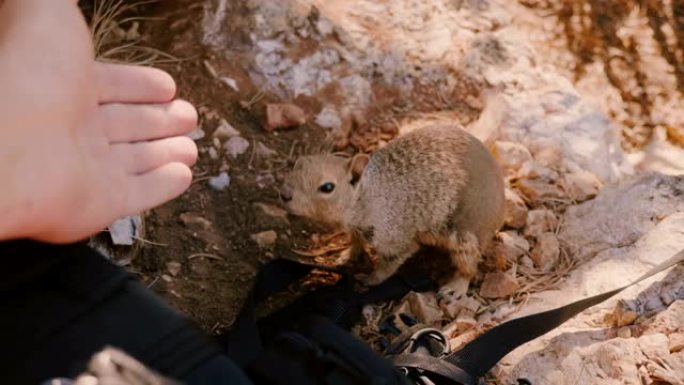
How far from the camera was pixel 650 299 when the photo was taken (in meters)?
2.15

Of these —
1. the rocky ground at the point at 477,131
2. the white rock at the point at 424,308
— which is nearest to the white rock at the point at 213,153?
the rocky ground at the point at 477,131

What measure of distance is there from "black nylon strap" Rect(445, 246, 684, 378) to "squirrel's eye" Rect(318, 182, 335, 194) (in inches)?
32.8

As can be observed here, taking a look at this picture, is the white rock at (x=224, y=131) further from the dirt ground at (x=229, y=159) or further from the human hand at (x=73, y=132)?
the human hand at (x=73, y=132)

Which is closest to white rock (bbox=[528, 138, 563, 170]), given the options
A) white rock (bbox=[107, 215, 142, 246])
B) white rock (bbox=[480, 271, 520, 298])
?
white rock (bbox=[480, 271, 520, 298])

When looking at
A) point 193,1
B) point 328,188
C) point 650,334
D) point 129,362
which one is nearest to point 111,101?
point 328,188

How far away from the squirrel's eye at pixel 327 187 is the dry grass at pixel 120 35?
33.4 inches

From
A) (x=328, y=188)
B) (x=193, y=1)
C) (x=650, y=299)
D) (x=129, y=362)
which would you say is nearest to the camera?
(x=129, y=362)

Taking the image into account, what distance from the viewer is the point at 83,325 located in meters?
1.34

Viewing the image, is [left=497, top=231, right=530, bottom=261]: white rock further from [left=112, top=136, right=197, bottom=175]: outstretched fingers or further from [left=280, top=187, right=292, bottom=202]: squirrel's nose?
[left=112, top=136, right=197, bottom=175]: outstretched fingers

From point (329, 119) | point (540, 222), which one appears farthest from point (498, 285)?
point (329, 119)

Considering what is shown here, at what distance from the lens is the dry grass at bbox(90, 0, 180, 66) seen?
9.32 feet

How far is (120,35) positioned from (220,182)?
78 cm

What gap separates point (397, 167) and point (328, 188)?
28 centimetres

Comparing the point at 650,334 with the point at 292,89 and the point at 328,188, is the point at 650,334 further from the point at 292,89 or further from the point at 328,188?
the point at 292,89
